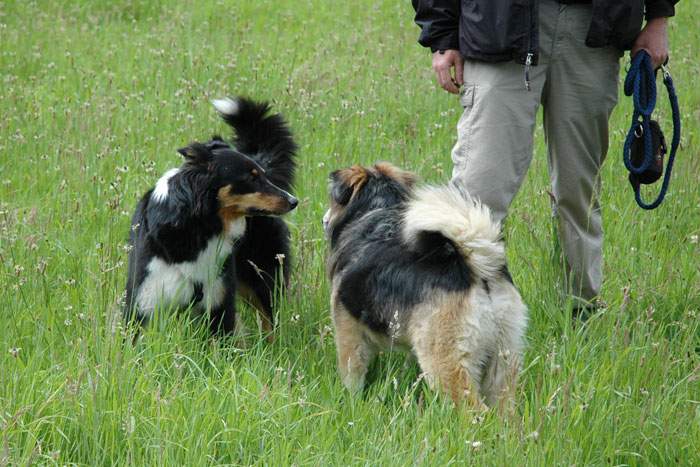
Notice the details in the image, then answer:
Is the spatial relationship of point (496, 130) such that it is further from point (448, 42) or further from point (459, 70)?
point (448, 42)

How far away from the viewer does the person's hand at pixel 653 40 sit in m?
3.99

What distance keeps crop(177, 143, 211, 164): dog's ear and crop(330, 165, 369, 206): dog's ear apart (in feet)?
2.15

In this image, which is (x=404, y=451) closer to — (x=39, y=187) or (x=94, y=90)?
(x=39, y=187)

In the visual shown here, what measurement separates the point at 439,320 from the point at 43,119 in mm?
4765

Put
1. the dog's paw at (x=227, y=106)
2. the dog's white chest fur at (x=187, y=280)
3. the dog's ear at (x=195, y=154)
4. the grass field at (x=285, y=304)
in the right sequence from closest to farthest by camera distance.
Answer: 1. the grass field at (x=285, y=304)
2. the dog's white chest fur at (x=187, y=280)
3. the dog's ear at (x=195, y=154)
4. the dog's paw at (x=227, y=106)

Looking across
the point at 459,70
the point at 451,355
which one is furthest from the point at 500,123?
the point at 451,355

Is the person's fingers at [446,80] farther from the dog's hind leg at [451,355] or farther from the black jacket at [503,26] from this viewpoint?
the dog's hind leg at [451,355]

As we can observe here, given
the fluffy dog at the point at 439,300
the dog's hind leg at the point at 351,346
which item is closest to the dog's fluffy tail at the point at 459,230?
the fluffy dog at the point at 439,300

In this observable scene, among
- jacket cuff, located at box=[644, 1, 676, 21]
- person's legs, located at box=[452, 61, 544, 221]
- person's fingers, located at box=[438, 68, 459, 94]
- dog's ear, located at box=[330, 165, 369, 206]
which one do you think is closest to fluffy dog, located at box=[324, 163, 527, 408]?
dog's ear, located at box=[330, 165, 369, 206]

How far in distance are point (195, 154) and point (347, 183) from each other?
0.77 m

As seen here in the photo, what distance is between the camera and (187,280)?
13.5 ft

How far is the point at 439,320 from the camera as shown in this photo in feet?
10.4

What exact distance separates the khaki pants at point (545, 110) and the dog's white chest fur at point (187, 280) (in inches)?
48.3

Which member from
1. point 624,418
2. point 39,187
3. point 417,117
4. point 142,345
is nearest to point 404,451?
point 624,418
